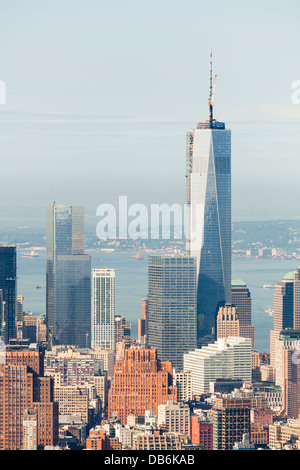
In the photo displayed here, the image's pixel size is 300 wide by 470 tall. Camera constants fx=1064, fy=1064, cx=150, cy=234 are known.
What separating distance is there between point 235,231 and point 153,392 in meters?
5.32

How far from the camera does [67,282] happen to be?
1891 cm

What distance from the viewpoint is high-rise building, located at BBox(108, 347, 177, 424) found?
1232 centimetres

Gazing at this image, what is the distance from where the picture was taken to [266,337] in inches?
656

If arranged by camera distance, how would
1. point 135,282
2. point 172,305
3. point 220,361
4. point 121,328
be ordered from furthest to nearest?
point 172,305 < point 135,282 < point 121,328 < point 220,361

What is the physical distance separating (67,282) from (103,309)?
0.87m

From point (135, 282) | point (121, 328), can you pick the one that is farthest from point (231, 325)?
point (121, 328)

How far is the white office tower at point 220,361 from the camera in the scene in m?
14.8

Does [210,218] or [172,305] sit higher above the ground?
[210,218]

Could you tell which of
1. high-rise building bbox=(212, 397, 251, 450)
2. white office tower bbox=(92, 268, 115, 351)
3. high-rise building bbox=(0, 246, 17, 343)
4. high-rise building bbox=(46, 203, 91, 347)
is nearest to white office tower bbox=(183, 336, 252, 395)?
white office tower bbox=(92, 268, 115, 351)

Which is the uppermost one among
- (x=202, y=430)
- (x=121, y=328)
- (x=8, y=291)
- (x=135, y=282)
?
(x=135, y=282)

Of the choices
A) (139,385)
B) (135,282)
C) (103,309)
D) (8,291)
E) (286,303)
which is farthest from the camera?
(103,309)

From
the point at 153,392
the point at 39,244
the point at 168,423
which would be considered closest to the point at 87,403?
the point at 153,392

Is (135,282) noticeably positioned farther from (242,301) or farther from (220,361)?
(220,361)

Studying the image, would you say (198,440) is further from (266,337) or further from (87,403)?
(266,337)
